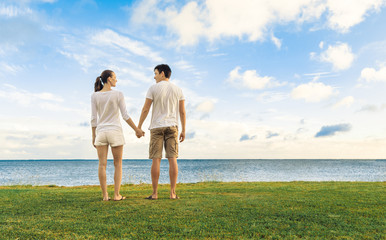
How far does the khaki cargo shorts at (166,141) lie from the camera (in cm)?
568

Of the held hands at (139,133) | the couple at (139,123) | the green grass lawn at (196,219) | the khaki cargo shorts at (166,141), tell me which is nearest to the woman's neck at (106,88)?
the couple at (139,123)

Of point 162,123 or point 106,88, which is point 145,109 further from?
point 106,88

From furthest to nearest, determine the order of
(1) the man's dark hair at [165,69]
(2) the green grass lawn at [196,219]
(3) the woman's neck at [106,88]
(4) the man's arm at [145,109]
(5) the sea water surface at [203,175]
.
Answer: (5) the sea water surface at [203,175] < (1) the man's dark hair at [165,69] < (4) the man's arm at [145,109] < (3) the woman's neck at [106,88] < (2) the green grass lawn at [196,219]

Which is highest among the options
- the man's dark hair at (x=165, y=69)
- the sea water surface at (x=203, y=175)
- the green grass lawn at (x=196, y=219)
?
the man's dark hair at (x=165, y=69)

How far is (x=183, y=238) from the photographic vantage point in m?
3.19

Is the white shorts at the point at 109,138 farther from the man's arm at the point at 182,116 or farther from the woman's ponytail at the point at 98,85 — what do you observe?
the man's arm at the point at 182,116

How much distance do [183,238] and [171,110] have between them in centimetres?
303

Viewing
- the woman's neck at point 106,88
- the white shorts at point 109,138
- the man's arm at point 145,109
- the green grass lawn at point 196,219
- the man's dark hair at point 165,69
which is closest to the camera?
the green grass lawn at point 196,219

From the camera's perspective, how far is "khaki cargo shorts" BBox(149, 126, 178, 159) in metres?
5.68

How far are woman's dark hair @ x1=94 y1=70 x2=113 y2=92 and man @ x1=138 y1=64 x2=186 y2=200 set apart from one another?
87 cm

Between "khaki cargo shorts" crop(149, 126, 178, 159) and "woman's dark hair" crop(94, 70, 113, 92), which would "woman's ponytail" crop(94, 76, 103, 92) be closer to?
"woman's dark hair" crop(94, 70, 113, 92)

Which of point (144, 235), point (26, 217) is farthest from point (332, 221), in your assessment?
point (26, 217)

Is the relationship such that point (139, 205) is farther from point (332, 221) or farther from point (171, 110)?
point (332, 221)

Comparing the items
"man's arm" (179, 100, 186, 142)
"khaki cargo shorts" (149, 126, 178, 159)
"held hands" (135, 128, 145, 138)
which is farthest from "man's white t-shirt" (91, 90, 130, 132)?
"man's arm" (179, 100, 186, 142)
